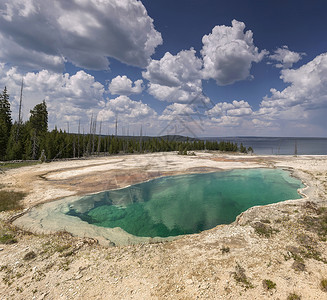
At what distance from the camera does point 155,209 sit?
57.5ft

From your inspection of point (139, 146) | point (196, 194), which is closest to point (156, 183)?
point (196, 194)

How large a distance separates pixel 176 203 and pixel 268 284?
1320 centimetres

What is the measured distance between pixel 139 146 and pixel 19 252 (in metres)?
82.5

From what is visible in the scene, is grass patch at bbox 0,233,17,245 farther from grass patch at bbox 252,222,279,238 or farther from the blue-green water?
grass patch at bbox 252,222,279,238

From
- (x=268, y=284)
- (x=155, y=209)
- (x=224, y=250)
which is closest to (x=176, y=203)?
(x=155, y=209)

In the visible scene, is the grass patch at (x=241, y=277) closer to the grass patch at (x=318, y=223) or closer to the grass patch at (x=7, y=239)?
the grass patch at (x=318, y=223)

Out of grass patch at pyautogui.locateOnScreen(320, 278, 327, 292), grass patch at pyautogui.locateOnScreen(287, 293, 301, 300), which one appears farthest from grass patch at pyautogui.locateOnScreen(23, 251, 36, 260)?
grass patch at pyautogui.locateOnScreen(320, 278, 327, 292)

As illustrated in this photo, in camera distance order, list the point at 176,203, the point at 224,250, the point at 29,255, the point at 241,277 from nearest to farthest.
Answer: the point at 241,277
the point at 29,255
the point at 224,250
the point at 176,203

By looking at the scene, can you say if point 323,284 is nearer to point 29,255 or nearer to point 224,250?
point 224,250

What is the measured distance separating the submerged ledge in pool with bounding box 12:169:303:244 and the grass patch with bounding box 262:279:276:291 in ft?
20.9

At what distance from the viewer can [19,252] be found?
27.7 feet

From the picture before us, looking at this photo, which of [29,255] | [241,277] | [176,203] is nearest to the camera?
[241,277]

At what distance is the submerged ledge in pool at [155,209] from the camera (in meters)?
12.6

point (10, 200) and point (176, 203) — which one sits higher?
point (10, 200)
